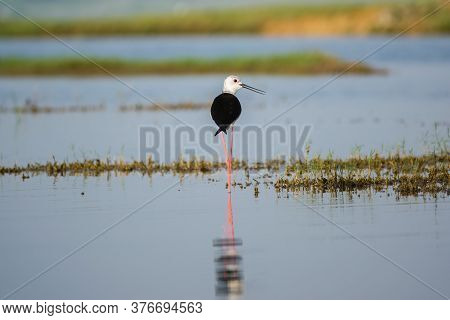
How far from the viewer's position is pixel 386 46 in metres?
38.4

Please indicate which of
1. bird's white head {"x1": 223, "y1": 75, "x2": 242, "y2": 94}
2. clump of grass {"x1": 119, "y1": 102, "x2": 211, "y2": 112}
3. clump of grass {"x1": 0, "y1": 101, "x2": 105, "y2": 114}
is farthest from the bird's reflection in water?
clump of grass {"x1": 0, "y1": 101, "x2": 105, "y2": 114}

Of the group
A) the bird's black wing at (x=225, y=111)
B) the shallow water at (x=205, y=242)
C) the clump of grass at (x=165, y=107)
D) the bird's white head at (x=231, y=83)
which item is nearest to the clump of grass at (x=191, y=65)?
the clump of grass at (x=165, y=107)

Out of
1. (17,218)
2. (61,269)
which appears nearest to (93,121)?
(17,218)

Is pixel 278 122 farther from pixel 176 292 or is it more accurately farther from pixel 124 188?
pixel 176 292

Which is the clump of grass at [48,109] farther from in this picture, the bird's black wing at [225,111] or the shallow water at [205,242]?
the shallow water at [205,242]

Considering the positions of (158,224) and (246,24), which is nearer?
(158,224)

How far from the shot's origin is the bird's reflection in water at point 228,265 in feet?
27.1

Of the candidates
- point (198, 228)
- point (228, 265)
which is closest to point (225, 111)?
point (198, 228)

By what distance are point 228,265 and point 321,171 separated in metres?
3.43

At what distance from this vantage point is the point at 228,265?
8.88 metres

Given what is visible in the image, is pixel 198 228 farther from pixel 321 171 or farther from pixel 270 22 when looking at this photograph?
pixel 270 22

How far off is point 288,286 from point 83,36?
160ft

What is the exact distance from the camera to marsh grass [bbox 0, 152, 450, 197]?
1202 centimetres

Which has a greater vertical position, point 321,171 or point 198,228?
point 321,171
